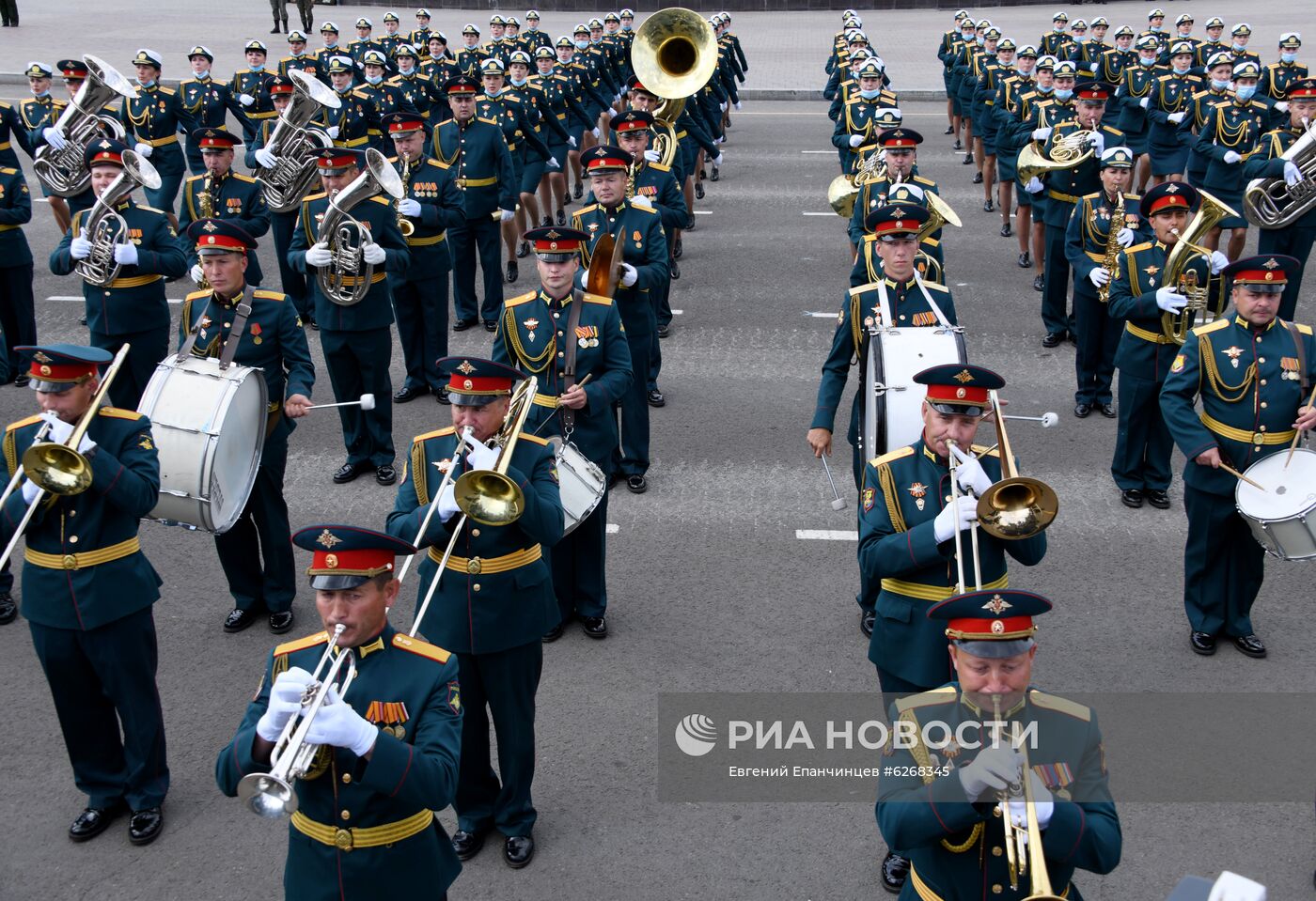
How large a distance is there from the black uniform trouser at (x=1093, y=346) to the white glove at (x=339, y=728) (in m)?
8.02

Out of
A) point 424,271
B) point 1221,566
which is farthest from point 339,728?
point 424,271

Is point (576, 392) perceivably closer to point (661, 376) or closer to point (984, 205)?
point (661, 376)

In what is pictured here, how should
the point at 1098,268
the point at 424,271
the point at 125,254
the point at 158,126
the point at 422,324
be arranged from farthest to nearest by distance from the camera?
the point at 158,126
the point at 422,324
the point at 424,271
the point at 1098,268
the point at 125,254

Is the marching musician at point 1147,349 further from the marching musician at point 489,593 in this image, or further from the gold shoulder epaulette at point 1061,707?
the gold shoulder epaulette at point 1061,707

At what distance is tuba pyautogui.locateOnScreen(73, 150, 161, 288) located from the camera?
913cm

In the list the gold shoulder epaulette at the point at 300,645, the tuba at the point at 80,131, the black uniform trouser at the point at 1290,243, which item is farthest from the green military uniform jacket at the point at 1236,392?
the tuba at the point at 80,131

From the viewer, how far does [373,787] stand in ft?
12.6

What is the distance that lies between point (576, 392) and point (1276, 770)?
3933 mm

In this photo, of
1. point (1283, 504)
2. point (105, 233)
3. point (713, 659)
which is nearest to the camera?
point (1283, 504)

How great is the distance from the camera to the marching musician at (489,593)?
516 centimetres

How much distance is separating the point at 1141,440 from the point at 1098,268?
165cm

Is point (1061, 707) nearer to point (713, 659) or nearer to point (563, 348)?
point (713, 659)

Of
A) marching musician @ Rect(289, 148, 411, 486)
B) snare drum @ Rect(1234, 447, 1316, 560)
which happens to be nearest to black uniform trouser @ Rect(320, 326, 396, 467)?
A: marching musician @ Rect(289, 148, 411, 486)

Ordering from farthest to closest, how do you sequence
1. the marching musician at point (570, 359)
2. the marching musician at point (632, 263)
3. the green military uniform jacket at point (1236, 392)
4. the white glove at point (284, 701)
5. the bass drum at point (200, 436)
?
the marching musician at point (632, 263) < the marching musician at point (570, 359) < the green military uniform jacket at point (1236, 392) < the bass drum at point (200, 436) < the white glove at point (284, 701)
